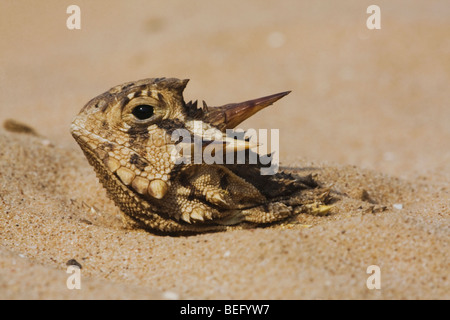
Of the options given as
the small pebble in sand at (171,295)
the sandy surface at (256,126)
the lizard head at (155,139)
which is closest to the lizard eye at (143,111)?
the lizard head at (155,139)

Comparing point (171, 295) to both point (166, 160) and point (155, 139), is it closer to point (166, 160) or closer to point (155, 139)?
point (166, 160)

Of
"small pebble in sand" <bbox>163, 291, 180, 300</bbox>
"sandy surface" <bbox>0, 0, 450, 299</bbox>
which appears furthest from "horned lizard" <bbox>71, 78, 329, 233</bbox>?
"small pebble in sand" <bbox>163, 291, 180, 300</bbox>

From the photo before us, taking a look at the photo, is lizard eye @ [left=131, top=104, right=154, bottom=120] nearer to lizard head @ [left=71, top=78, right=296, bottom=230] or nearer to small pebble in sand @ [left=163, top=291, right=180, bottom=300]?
lizard head @ [left=71, top=78, right=296, bottom=230]

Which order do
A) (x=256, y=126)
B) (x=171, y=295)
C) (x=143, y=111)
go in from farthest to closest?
(x=256, y=126)
(x=143, y=111)
(x=171, y=295)

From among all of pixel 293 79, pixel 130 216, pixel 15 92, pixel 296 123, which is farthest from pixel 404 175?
pixel 15 92

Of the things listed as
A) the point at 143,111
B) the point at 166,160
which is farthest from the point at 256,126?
the point at 166,160
